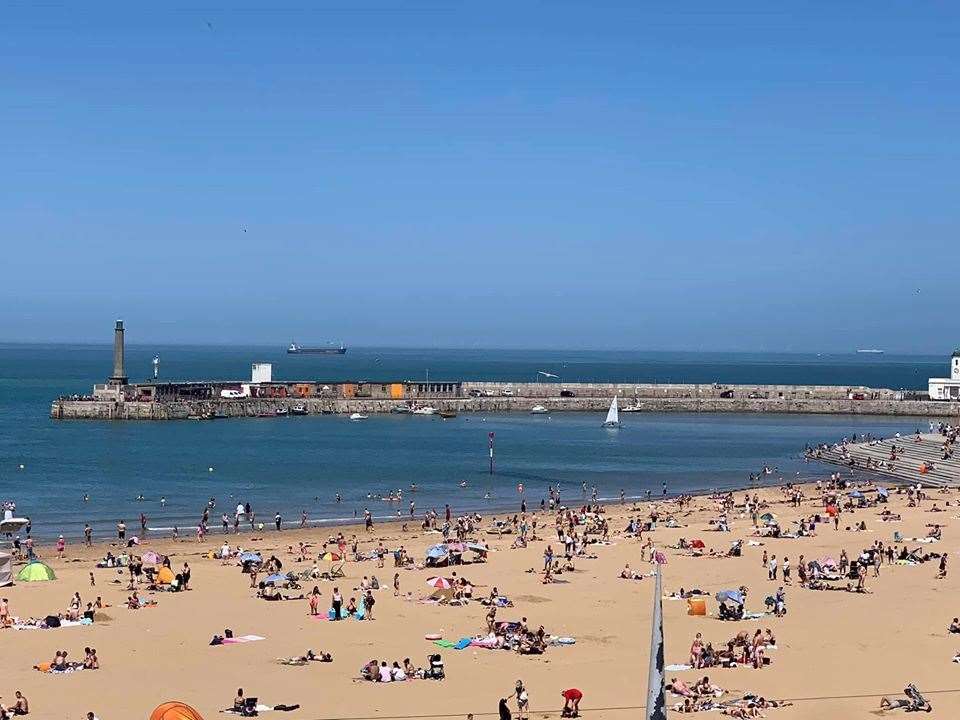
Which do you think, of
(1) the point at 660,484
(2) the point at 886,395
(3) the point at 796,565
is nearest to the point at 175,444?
(1) the point at 660,484

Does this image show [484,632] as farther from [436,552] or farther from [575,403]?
[575,403]

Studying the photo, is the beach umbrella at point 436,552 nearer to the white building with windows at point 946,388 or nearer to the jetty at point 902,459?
the jetty at point 902,459

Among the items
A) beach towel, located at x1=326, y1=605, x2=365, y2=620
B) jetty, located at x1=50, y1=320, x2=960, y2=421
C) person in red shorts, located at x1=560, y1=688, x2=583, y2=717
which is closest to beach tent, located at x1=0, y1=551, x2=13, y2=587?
beach towel, located at x1=326, y1=605, x2=365, y2=620

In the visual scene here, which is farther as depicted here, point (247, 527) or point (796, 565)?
point (247, 527)

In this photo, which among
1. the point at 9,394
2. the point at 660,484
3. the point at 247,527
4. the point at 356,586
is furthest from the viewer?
the point at 9,394

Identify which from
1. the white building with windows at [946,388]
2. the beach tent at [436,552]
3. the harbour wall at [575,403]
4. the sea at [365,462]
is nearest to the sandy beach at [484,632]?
the beach tent at [436,552]

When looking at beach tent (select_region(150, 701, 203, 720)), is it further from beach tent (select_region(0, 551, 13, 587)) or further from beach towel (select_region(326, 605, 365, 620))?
beach tent (select_region(0, 551, 13, 587))

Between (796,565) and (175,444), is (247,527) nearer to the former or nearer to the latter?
(796,565)
